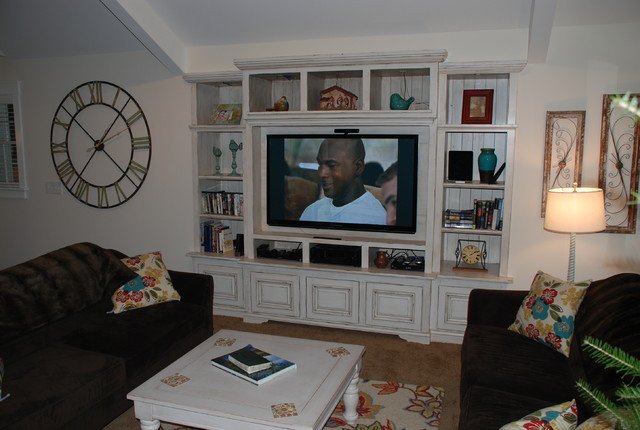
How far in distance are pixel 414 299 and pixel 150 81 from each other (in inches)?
118

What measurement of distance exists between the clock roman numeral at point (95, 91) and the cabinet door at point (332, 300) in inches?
104

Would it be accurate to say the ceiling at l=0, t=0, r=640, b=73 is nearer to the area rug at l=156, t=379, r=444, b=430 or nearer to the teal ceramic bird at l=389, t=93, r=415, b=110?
the teal ceramic bird at l=389, t=93, r=415, b=110

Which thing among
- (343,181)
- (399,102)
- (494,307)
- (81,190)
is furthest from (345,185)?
(81,190)

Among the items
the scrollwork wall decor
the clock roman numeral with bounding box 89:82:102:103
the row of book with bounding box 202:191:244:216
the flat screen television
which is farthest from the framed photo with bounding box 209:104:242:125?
the scrollwork wall decor

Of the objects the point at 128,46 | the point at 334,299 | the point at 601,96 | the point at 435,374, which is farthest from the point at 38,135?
the point at 601,96

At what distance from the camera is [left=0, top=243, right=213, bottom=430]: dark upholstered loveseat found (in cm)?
238

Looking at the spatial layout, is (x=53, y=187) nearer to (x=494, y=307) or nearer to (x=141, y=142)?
(x=141, y=142)

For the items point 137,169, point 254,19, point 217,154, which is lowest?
point 137,169

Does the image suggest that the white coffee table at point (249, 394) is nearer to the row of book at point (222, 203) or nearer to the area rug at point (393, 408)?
the area rug at point (393, 408)

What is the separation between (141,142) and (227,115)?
0.90m

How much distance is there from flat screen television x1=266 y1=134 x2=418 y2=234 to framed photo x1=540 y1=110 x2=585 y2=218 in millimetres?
957

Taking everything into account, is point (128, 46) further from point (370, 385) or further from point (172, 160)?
point (370, 385)

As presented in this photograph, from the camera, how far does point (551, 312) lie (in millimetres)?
2869

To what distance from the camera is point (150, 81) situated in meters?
4.73
